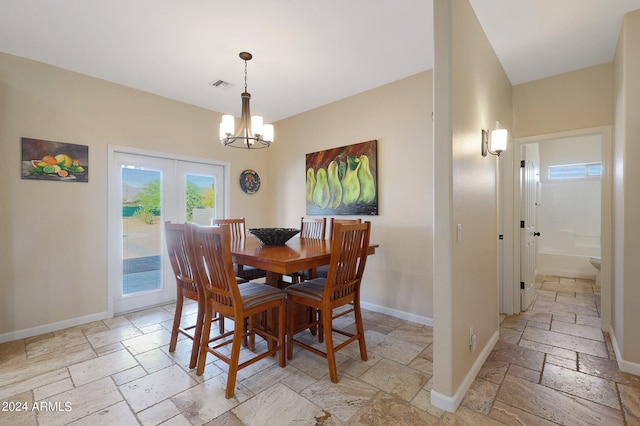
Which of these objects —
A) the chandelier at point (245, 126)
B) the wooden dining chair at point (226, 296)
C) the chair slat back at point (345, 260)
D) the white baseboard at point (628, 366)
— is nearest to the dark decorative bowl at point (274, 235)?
the wooden dining chair at point (226, 296)

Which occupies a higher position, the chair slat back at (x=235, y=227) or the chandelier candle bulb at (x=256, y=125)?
the chandelier candle bulb at (x=256, y=125)

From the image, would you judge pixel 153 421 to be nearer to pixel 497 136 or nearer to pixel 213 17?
pixel 213 17

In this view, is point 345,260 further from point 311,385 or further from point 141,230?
point 141,230

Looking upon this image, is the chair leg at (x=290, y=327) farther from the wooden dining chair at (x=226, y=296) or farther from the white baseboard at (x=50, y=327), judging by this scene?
the white baseboard at (x=50, y=327)

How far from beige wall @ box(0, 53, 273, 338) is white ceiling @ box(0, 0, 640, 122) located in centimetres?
24

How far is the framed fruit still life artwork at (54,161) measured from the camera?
2.72m

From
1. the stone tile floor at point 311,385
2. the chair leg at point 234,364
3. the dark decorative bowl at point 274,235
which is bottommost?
the stone tile floor at point 311,385

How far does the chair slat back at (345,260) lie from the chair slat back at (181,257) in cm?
106

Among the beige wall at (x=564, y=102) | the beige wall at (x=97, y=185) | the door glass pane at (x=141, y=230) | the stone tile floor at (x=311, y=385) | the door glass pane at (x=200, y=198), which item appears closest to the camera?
the stone tile floor at (x=311, y=385)

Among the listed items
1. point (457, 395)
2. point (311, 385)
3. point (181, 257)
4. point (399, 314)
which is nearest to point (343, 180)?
point (399, 314)

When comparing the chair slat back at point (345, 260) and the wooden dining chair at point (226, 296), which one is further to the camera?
the chair slat back at point (345, 260)

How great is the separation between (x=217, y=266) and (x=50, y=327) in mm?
2322

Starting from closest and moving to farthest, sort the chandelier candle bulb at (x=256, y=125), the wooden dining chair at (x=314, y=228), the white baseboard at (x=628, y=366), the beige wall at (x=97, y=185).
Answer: the white baseboard at (x=628, y=366) < the chandelier candle bulb at (x=256, y=125) < the beige wall at (x=97, y=185) < the wooden dining chair at (x=314, y=228)

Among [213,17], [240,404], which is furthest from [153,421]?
[213,17]
